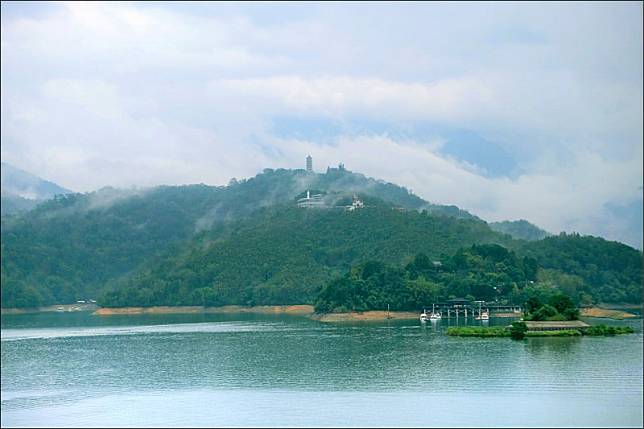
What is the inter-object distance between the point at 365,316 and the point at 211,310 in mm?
36964

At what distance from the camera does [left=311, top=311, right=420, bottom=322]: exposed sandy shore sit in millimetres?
96938

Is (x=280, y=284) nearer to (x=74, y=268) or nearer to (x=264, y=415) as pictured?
(x=74, y=268)

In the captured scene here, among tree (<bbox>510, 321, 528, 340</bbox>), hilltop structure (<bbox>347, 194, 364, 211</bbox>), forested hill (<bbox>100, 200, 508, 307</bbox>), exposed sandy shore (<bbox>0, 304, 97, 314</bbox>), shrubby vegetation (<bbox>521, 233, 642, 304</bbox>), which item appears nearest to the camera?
tree (<bbox>510, 321, 528, 340</bbox>)

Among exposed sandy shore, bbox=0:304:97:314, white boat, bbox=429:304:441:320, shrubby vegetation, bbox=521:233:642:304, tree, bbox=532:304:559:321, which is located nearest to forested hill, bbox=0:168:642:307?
shrubby vegetation, bbox=521:233:642:304

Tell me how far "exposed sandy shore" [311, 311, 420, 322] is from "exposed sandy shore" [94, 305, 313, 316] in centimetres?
2020

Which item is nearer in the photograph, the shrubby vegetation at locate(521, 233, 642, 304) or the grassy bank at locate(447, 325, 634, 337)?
the grassy bank at locate(447, 325, 634, 337)

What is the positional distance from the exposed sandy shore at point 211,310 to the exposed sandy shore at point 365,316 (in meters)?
20.2

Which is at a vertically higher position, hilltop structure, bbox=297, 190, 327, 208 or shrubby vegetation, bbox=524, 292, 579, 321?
hilltop structure, bbox=297, 190, 327, 208

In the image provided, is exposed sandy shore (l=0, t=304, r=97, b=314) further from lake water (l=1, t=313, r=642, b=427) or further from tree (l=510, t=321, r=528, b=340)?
tree (l=510, t=321, r=528, b=340)

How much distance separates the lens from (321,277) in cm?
12712

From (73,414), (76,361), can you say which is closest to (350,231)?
(76,361)

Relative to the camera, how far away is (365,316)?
98062mm

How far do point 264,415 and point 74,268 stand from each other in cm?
11234

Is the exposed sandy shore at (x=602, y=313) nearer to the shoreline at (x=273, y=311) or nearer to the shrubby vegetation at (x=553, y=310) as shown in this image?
the shoreline at (x=273, y=311)
